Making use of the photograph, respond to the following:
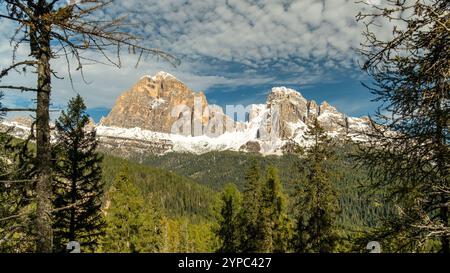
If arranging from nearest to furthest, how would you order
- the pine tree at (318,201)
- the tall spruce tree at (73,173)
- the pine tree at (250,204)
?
the tall spruce tree at (73,173) < the pine tree at (318,201) < the pine tree at (250,204)

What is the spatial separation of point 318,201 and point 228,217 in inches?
753

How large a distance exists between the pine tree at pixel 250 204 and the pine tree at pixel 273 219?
1.44 m

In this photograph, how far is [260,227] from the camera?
29.7 m

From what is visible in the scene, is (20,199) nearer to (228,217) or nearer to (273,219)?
(273,219)

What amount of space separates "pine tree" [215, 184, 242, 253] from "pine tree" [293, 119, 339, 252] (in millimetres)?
16245

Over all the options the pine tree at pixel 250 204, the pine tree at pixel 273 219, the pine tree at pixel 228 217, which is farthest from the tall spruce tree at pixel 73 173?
the pine tree at pixel 228 217

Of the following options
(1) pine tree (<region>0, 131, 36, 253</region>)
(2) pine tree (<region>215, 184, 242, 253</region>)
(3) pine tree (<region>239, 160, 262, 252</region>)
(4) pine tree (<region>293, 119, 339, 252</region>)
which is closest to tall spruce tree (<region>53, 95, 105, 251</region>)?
(1) pine tree (<region>0, 131, 36, 253</region>)

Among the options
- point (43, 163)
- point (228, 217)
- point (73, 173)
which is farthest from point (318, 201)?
point (228, 217)

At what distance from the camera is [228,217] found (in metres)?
39.8

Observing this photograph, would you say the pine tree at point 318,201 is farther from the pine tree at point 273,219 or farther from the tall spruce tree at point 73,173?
the tall spruce tree at point 73,173

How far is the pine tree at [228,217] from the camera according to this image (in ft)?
127

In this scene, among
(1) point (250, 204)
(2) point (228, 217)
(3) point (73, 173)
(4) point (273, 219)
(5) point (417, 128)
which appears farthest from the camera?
(2) point (228, 217)

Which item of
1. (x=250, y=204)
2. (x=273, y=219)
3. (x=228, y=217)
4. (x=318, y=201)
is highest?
(x=318, y=201)
